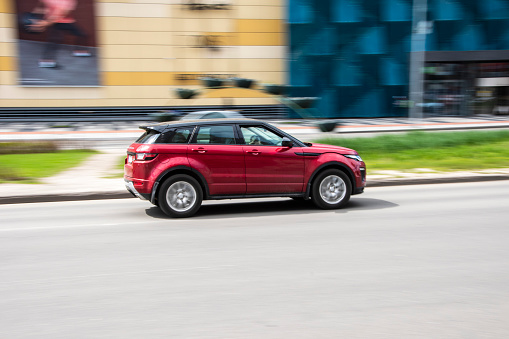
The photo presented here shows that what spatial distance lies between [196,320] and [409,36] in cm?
3343

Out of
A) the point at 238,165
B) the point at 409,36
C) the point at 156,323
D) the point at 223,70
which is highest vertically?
the point at 409,36

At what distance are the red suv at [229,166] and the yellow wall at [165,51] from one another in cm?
2675

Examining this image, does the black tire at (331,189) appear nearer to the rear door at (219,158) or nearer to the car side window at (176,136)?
the rear door at (219,158)

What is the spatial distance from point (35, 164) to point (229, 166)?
831 cm

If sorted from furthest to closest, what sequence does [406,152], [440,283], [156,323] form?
[406,152] → [440,283] → [156,323]

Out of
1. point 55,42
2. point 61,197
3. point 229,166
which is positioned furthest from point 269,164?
point 55,42

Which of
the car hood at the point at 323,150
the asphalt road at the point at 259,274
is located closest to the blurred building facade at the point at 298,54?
the car hood at the point at 323,150

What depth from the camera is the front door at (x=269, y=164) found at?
7699 millimetres

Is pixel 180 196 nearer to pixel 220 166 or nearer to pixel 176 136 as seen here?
pixel 220 166

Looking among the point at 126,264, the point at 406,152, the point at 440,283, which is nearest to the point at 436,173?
the point at 406,152

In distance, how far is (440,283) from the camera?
447 cm

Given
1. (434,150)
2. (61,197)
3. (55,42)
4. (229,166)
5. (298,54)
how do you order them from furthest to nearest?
(298,54) < (55,42) < (434,150) < (61,197) < (229,166)

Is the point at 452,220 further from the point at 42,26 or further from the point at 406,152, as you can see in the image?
the point at 42,26

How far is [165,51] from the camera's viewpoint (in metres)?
33.5
